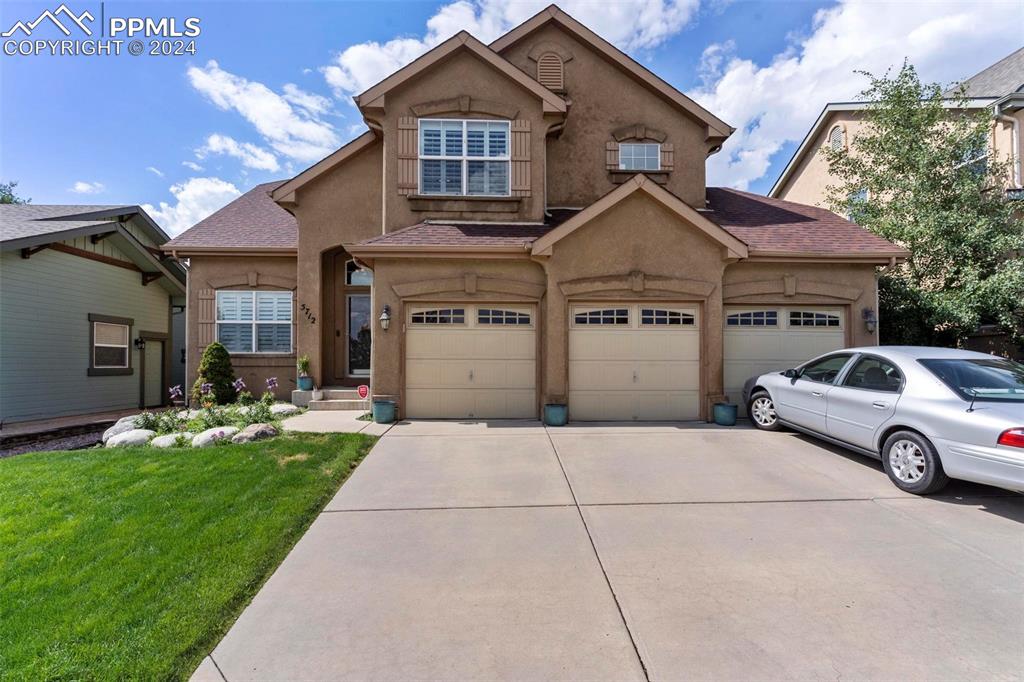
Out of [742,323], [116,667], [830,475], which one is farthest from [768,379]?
[116,667]

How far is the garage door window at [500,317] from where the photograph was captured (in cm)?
908

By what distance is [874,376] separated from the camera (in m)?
5.86

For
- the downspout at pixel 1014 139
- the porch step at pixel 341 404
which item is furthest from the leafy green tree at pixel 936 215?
the porch step at pixel 341 404

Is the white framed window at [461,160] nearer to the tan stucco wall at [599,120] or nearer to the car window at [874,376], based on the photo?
the tan stucco wall at [599,120]

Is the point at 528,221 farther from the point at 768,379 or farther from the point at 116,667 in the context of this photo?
the point at 116,667

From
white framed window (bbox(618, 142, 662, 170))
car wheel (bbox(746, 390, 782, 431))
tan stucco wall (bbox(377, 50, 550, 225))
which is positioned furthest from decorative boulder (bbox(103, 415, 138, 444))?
white framed window (bbox(618, 142, 662, 170))

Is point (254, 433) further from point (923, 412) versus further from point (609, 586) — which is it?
point (923, 412)

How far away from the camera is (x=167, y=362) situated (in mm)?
15438

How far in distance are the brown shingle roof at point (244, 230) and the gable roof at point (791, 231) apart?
10.8m

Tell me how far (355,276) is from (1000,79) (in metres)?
21.9

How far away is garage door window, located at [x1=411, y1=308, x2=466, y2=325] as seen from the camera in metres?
9.06

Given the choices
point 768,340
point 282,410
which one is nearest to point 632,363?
point 768,340

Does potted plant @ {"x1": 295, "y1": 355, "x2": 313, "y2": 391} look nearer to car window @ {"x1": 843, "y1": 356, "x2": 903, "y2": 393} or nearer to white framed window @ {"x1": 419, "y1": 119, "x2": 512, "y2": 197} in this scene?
white framed window @ {"x1": 419, "y1": 119, "x2": 512, "y2": 197}

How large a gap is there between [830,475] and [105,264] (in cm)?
1793
